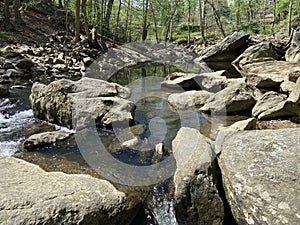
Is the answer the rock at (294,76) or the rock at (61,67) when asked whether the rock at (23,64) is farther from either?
the rock at (294,76)

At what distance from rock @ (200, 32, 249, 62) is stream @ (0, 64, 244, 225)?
37.6 ft

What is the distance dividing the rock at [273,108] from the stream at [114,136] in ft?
4.42

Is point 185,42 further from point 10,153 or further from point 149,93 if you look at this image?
point 10,153

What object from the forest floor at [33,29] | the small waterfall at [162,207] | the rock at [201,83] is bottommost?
the small waterfall at [162,207]

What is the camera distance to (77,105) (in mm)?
6355

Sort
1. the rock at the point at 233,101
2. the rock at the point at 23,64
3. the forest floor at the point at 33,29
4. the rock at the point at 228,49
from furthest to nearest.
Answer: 1. the rock at the point at 228,49
2. the forest floor at the point at 33,29
3. the rock at the point at 23,64
4. the rock at the point at 233,101

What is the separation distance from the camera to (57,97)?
6.65m

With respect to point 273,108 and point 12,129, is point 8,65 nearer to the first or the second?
point 12,129

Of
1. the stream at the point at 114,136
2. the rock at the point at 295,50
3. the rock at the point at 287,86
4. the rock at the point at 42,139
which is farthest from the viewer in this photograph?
the rock at the point at 295,50

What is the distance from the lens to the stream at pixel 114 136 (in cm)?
389

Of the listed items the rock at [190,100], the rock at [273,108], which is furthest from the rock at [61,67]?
the rock at [273,108]

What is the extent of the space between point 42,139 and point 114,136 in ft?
4.95

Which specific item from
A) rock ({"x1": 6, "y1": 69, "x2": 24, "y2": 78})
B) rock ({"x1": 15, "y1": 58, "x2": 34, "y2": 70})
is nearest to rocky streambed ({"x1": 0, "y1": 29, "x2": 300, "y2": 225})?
rock ({"x1": 6, "y1": 69, "x2": 24, "y2": 78})

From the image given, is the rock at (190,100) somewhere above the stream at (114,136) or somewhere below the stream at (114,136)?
above
